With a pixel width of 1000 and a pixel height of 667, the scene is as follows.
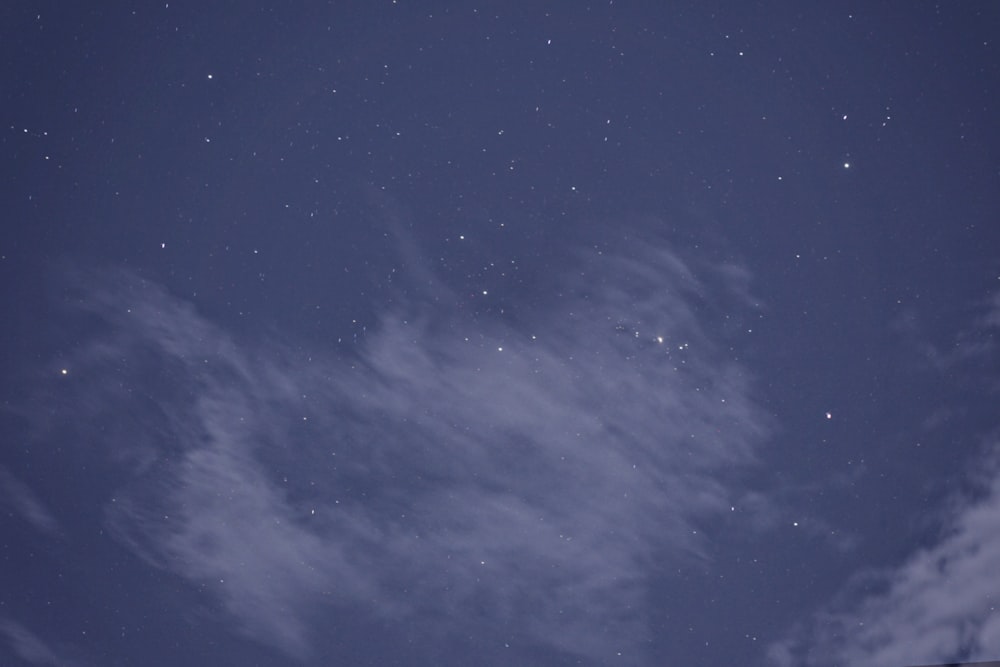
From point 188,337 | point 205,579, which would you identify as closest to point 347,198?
point 188,337

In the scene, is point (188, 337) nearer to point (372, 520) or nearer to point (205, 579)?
point (372, 520)

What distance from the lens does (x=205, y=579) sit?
1080cm

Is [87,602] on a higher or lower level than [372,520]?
lower

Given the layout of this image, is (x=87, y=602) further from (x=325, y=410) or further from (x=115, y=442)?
(x=325, y=410)

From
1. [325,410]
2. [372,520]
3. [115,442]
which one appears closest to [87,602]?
[115,442]

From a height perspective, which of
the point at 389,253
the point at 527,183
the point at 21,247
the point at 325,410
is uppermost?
the point at 527,183

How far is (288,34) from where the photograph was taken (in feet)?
20.5

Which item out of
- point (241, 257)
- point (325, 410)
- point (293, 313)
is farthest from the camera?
point (325, 410)

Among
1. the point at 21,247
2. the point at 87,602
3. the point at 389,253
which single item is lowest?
the point at 87,602

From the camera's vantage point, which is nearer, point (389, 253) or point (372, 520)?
point (389, 253)

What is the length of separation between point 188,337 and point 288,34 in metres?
3.82

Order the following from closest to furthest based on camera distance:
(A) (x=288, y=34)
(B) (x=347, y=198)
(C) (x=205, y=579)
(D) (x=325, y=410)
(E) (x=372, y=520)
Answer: (A) (x=288, y=34), (B) (x=347, y=198), (D) (x=325, y=410), (E) (x=372, y=520), (C) (x=205, y=579)

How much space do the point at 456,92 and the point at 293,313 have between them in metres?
3.34

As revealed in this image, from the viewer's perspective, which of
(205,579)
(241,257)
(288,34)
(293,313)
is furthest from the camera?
(205,579)
